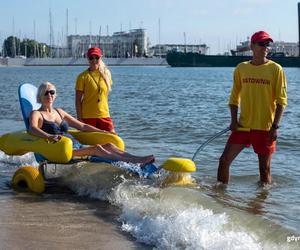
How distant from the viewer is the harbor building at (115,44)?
135250 mm

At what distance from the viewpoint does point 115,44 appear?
139m

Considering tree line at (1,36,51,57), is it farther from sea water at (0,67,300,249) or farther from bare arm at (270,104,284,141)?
bare arm at (270,104,284,141)

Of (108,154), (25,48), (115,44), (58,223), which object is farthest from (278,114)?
(115,44)

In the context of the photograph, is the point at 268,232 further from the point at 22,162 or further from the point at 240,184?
the point at 22,162

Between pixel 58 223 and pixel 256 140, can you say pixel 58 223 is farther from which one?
pixel 256 140

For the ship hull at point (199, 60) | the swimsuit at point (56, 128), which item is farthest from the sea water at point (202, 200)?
the ship hull at point (199, 60)

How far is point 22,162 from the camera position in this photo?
857 cm

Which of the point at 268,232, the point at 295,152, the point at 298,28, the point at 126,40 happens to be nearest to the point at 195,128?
the point at 295,152

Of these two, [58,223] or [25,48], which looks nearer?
[58,223]

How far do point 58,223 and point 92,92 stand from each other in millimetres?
2285

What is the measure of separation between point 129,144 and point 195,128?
2.97 metres

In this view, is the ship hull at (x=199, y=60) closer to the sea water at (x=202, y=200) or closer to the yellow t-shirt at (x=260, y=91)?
the sea water at (x=202, y=200)

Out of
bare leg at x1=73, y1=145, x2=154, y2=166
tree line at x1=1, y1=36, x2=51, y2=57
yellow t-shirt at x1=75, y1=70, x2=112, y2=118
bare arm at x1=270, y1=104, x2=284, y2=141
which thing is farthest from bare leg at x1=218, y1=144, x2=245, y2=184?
tree line at x1=1, y1=36, x2=51, y2=57

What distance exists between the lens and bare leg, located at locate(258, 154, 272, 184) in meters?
6.08
